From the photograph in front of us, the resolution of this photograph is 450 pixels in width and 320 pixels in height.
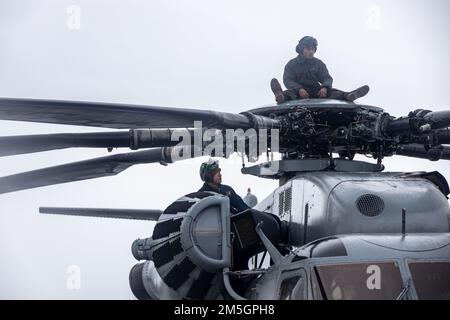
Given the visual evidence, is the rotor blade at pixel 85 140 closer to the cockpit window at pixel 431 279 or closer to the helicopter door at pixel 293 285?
the helicopter door at pixel 293 285

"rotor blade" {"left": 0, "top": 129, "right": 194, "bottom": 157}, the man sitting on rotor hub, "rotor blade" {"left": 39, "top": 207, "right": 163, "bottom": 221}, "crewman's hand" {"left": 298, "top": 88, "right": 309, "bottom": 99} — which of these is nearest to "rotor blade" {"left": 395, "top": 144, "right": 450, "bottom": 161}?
the man sitting on rotor hub

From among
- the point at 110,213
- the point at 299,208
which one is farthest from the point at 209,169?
the point at 110,213

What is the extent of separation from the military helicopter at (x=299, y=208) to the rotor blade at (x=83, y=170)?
0.03 meters

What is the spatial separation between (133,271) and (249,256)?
364cm

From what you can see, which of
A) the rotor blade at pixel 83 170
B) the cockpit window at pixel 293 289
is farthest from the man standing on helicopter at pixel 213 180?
the cockpit window at pixel 293 289

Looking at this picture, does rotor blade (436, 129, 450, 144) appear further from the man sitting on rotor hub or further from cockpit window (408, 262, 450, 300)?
cockpit window (408, 262, 450, 300)

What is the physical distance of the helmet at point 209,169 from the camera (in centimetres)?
982

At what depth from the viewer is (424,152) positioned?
1156cm

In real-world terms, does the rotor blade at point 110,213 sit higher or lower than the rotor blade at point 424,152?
lower

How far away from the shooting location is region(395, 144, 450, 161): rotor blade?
453 inches

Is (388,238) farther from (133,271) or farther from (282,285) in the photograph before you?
(133,271)

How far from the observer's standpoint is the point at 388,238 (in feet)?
27.0
